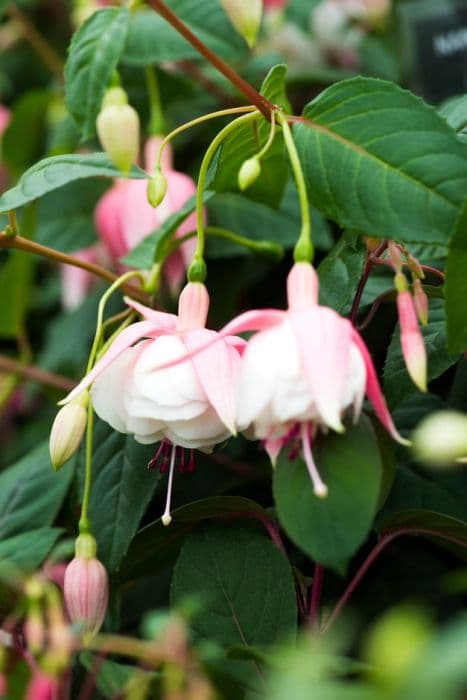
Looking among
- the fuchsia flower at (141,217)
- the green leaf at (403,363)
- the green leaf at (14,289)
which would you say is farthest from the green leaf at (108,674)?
the green leaf at (14,289)

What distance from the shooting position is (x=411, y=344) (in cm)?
51

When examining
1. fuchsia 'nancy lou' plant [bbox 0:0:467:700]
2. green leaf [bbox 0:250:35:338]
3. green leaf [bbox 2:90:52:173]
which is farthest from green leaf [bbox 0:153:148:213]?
green leaf [bbox 2:90:52:173]

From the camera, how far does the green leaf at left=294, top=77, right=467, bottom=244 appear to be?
21.3 inches

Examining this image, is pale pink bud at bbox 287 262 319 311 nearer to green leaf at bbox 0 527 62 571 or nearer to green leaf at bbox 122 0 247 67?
green leaf at bbox 0 527 62 571

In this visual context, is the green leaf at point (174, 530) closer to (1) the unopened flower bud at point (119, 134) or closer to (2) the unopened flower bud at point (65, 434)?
(2) the unopened flower bud at point (65, 434)

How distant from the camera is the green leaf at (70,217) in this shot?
1.12m

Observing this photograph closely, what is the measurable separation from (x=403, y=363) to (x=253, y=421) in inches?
7.3

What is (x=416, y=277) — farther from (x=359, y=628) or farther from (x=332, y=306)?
(x=359, y=628)

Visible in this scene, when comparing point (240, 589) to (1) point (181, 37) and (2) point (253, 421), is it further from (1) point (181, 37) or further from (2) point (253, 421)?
(1) point (181, 37)

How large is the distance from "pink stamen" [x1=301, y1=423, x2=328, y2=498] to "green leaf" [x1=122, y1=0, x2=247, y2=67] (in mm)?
640

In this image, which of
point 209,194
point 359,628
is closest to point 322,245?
point 209,194

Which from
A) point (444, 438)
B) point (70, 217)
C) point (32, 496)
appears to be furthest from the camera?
point (70, 217)

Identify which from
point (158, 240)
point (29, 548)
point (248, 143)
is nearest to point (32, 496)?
point (29, 548)

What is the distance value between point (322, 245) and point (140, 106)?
348 millimetres
